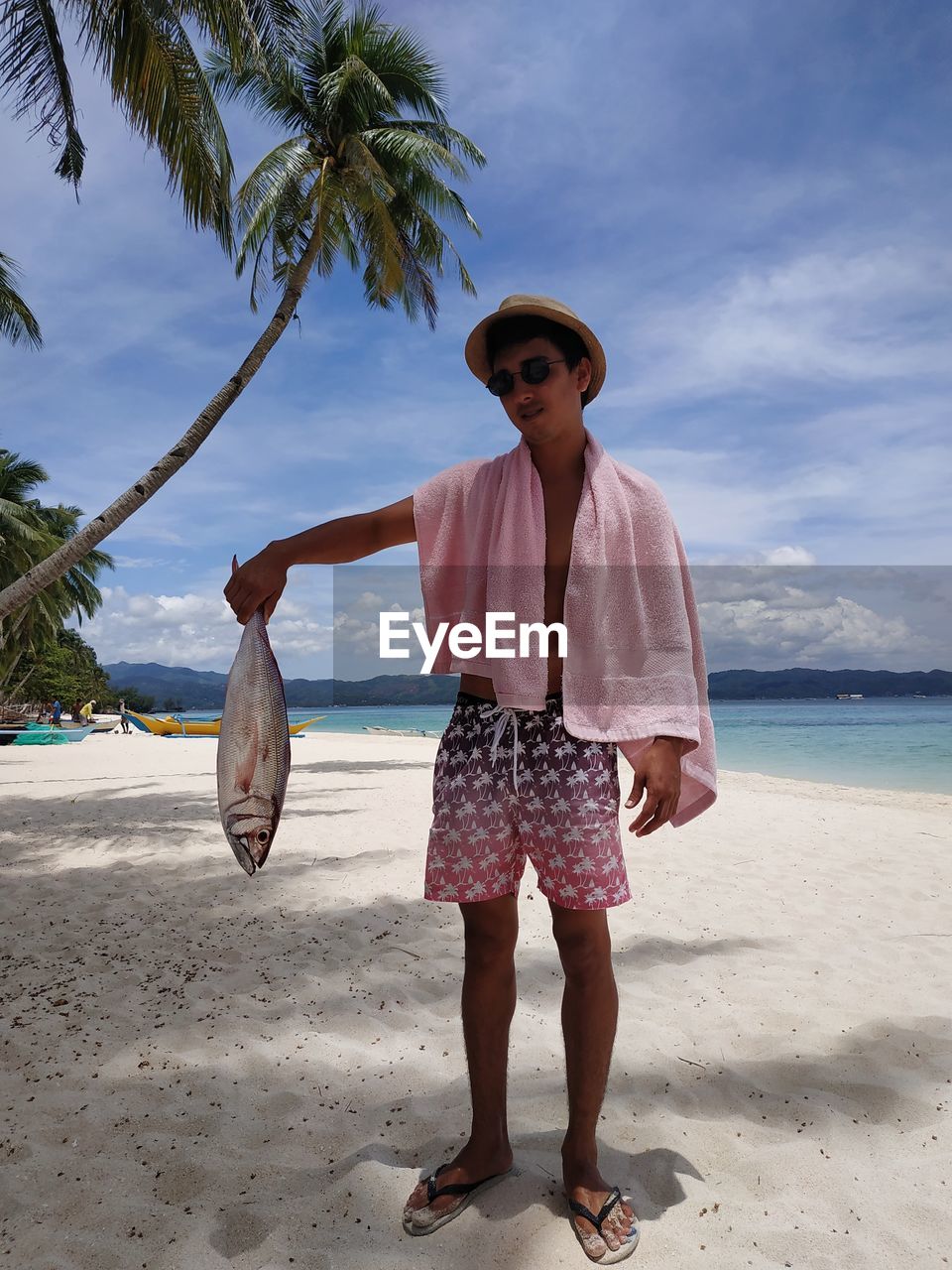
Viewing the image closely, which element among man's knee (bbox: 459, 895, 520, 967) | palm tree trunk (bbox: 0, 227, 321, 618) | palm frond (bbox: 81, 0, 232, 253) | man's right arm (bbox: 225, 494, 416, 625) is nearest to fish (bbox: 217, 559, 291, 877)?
man's right arm (bbox: 225, 494, 416, 625)

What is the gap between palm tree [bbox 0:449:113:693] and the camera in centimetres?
2472

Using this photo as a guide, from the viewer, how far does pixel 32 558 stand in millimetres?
25547

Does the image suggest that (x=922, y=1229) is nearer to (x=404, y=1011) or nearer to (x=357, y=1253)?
(x=357, y=1253)

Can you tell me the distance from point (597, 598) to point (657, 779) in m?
0.45

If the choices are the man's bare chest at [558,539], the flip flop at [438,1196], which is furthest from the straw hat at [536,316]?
the flip flop at [438,1196]

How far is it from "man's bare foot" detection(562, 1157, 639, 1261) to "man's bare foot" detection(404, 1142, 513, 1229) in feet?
0.62

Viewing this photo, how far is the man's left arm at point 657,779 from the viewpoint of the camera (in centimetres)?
189

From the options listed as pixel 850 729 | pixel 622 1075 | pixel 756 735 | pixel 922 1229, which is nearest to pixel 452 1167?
pixel 622 1075

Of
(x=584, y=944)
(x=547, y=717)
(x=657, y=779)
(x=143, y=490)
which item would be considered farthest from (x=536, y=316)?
(x=143, y=490)

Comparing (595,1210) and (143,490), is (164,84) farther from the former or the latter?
(595,1210)

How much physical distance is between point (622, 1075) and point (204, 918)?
2966mm

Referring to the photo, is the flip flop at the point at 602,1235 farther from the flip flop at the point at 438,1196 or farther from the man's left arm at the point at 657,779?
the man's left arm at the point at 657,779

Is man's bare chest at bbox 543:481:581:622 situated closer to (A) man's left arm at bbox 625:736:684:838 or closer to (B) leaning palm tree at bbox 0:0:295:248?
(A) man's left arm at bbox 625:736:684:838

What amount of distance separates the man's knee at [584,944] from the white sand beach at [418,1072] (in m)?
0.66
